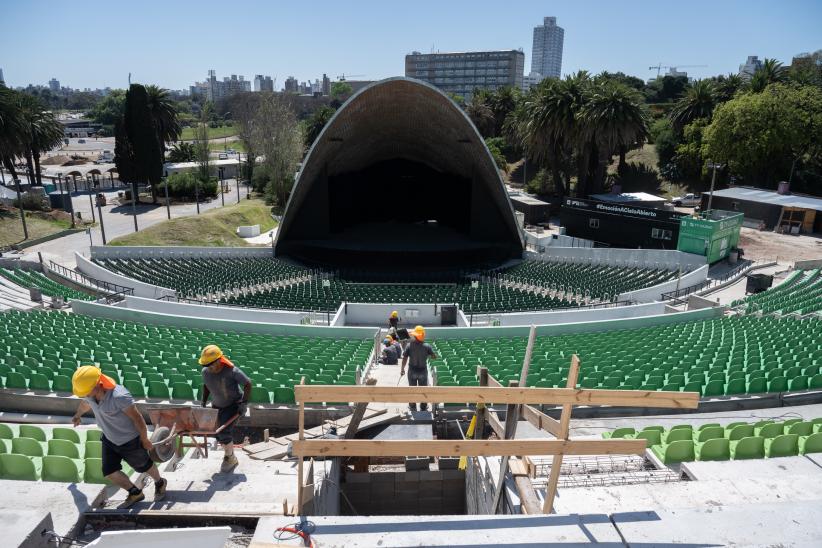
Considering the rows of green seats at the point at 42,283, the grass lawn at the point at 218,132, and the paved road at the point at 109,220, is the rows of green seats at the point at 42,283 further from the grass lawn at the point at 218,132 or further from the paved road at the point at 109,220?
the grass lawn at the point at 218,132

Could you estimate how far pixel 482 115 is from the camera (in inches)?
3120

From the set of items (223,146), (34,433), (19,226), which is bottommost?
(19,226)

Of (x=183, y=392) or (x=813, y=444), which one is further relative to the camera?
(x=183, y=392)

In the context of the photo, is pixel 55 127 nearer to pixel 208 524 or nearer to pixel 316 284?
pixel 316 284

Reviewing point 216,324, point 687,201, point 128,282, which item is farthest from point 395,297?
point 687,201

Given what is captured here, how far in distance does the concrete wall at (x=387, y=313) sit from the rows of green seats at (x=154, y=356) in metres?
3.63

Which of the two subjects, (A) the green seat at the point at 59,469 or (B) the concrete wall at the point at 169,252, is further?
(B) the concrete wall at the point at 169,252

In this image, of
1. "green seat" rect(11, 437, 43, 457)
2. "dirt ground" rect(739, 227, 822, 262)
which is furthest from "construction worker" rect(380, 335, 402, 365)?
"dirt ground" rect(739, 227, 822, 262)

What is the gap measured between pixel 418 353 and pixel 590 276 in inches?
896

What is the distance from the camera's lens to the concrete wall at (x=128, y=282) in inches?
986

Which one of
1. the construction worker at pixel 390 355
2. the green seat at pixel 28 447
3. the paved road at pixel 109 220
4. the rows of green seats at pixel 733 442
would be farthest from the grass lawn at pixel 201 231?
the rows of green seats at pixel 733 442

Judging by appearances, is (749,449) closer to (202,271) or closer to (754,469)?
(754,469)

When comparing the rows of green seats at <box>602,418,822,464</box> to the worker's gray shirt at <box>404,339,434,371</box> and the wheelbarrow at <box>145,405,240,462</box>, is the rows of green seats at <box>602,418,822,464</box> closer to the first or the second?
the worker's gray shirt at <box>404,339,434,371</box>

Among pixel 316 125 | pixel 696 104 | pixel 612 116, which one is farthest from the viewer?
pixel 316 125
